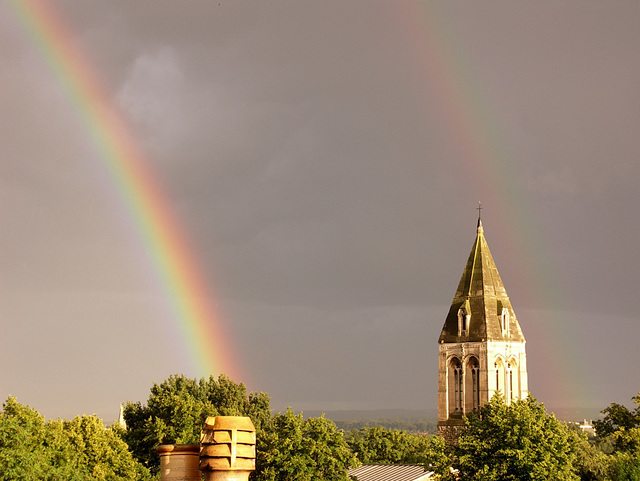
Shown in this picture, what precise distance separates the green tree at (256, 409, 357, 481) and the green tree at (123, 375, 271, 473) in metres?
7.85

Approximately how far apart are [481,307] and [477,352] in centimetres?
531

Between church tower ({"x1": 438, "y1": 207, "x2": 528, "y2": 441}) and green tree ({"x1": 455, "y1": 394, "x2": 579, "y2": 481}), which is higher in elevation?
church tower ({"x1": 438, "y1": 207, "x2": 528, "y2": 441})

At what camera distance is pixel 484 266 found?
104500 mm

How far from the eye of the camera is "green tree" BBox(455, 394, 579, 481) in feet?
194

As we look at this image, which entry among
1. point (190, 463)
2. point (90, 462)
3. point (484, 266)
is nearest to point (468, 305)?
point (484, 266)

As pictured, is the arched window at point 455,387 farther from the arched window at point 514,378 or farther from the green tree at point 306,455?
the green tree at point 306,455

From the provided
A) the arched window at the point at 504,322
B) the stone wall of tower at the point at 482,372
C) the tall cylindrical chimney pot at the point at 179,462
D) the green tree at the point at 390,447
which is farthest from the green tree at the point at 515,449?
the tall cylindrical chimney pot at the point at 179,462

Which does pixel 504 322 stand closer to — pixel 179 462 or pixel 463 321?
pixel 463 321

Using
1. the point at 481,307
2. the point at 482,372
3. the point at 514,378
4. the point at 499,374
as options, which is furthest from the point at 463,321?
the point at 514,378

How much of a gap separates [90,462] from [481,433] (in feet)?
94.1

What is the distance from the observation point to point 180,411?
78.6 metres

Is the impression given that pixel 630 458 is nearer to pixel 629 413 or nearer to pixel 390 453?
pixel 629 413

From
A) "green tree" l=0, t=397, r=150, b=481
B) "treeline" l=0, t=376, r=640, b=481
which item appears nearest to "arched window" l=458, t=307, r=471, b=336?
"treeline" l=0, t=376, r=640, b=481

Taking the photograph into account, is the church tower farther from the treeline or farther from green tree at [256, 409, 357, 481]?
green tree at [256, 409, 357, 481]
